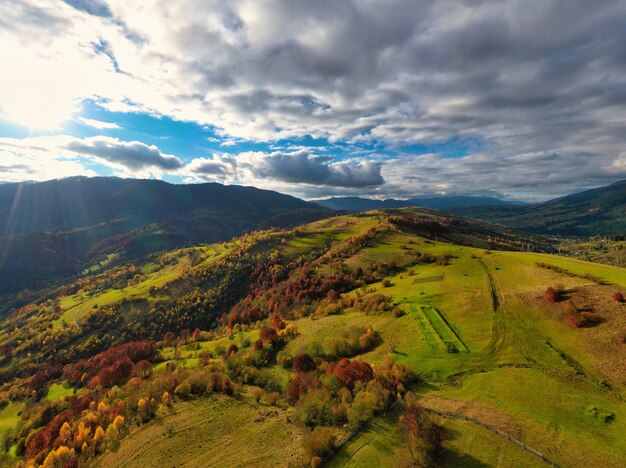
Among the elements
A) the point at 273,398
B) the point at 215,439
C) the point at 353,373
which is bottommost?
the point at 215,439

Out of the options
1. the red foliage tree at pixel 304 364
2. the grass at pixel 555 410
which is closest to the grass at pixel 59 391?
the red foliage tree at pixel 304 364

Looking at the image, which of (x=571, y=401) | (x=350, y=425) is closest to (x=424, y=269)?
(x=571, y=401)

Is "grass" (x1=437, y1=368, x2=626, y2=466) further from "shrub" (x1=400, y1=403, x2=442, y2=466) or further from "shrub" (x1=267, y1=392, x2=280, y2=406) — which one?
"shrub" (x1=267, y1=392, x2=280, y2=406)

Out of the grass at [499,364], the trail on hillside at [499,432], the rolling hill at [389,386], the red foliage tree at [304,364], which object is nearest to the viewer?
the trail on hillside at [499,432]

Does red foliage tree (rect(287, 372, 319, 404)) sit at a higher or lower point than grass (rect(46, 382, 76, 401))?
higher

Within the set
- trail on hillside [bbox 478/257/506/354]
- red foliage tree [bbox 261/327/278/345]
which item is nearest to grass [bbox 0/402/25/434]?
red foliage tree [bbox 261/327/278/345]

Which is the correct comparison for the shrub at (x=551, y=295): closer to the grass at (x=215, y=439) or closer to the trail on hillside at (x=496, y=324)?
the trail on hillside at (x=496, y=324)

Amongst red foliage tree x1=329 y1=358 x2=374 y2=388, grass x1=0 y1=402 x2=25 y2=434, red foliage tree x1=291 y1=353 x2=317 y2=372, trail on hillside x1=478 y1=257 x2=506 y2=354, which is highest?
trail on hillside x1=478 y1=257 x2=506 y2=354

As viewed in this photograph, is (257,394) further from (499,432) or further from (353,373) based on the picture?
(499,432)

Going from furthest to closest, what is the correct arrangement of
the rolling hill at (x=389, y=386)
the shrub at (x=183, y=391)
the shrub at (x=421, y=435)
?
1. the shrub at (x=183, y=391)
2. the rolling hill at (x=389, y=386)
3. the shrub at (x=421, y=435)

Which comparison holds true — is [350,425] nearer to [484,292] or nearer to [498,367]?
[498,367]

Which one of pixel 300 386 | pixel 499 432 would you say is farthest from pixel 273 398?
pixel 499 432

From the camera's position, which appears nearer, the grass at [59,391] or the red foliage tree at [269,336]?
the red foliage tree at [269,336]
